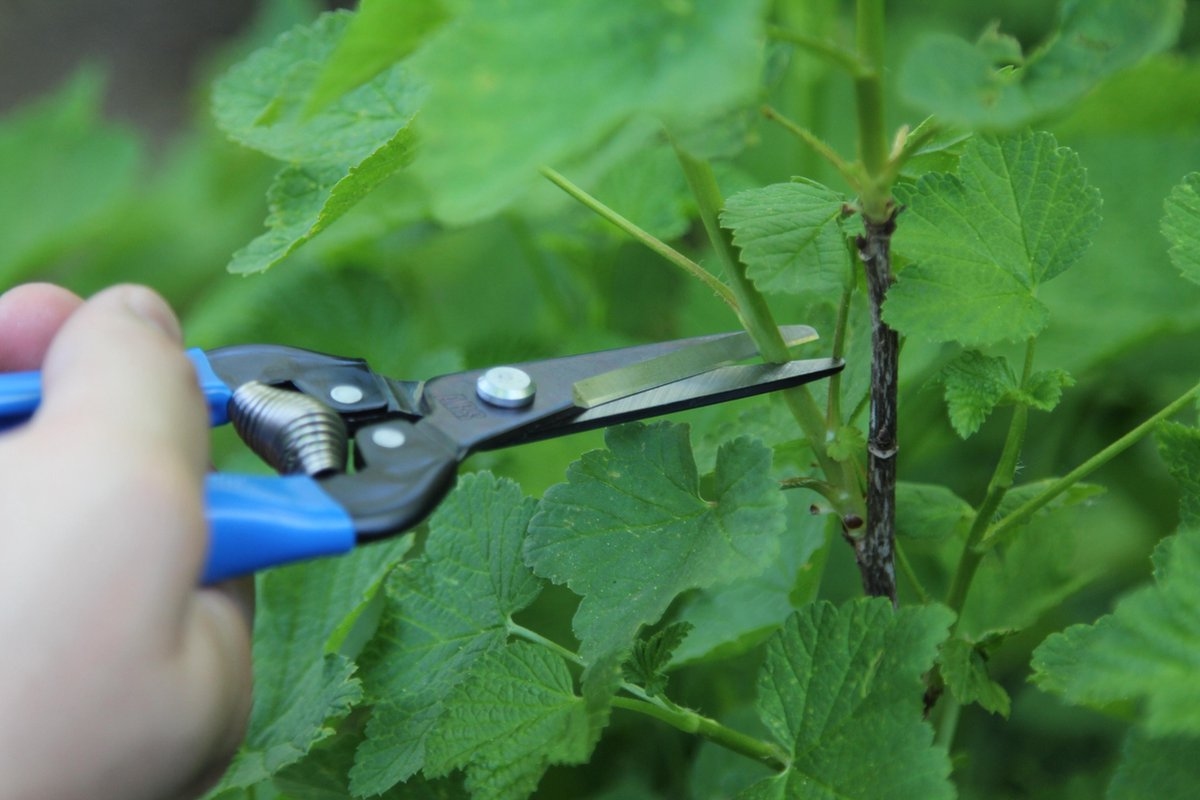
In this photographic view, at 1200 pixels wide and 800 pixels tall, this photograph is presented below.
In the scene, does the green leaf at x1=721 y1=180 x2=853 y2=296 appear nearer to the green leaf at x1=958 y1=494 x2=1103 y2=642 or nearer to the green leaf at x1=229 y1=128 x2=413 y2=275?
the green leaf at x1=229 y1=128 x2=413 y2=275

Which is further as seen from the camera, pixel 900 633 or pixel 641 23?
pixel 900 633

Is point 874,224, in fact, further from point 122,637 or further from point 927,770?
point 122,637

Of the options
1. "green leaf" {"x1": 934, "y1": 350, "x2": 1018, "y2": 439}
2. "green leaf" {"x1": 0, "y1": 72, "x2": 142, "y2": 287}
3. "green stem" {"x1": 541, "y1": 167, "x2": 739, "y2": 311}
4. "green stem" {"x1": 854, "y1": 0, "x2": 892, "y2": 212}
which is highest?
"green stem" {"x1": 854, "y1": 0, "x2": 892, "y2": 212}

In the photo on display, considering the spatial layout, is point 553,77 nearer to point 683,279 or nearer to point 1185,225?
point 1185,225

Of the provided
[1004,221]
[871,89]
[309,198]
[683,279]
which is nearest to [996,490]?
[1004,221]

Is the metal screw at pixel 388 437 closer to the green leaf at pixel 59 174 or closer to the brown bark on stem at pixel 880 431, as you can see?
the brown bark on stem at pixel 880 431

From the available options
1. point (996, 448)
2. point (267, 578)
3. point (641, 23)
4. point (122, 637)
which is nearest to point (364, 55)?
point (641, 23)

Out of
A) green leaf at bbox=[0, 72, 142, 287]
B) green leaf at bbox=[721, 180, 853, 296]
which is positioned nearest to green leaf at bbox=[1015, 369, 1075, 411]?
green leaf at bbox=[721, 180, 853, 296]
